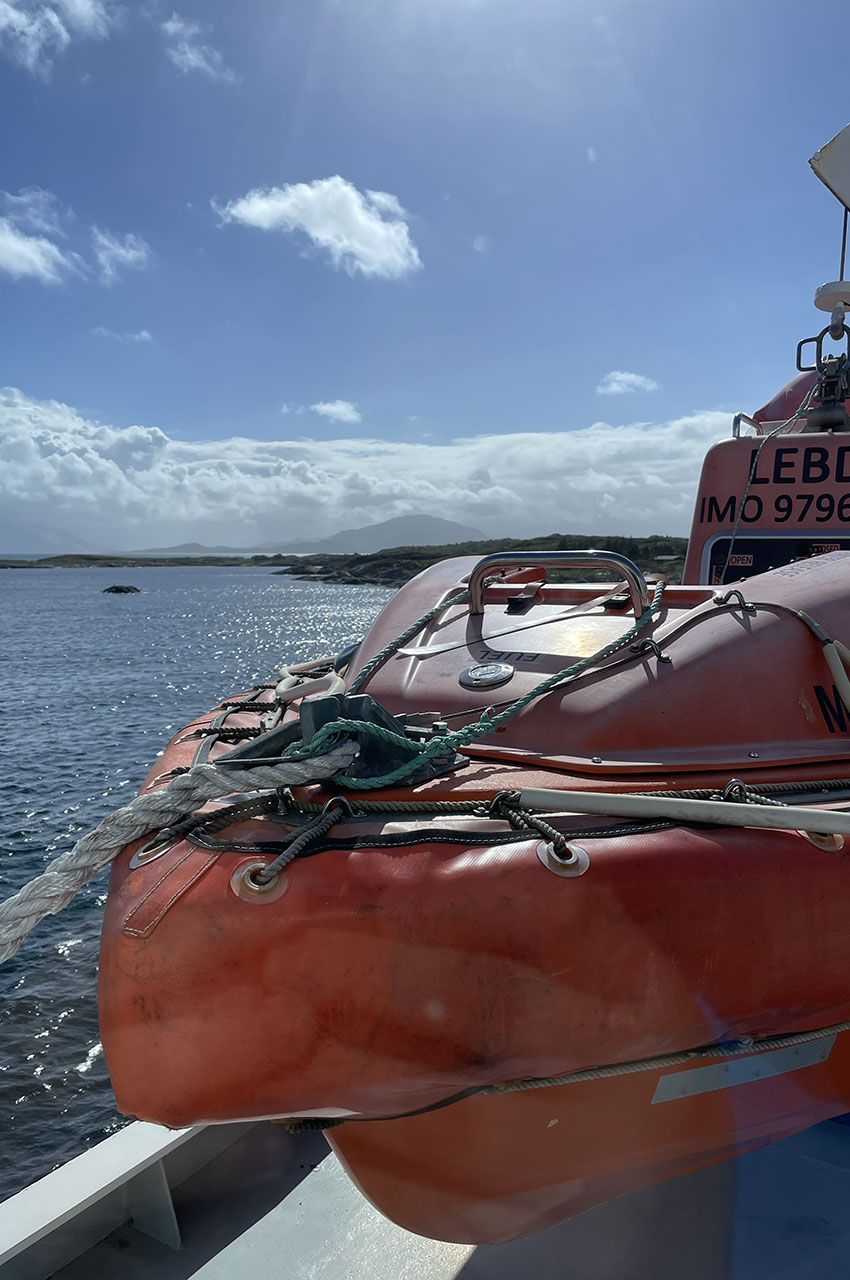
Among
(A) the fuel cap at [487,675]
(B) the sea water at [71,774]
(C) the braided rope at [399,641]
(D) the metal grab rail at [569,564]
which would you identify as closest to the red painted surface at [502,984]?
(A) the fuel cap at [487,675]

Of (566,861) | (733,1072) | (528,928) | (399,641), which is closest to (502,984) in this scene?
(528,928)

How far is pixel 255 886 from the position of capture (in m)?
2.11

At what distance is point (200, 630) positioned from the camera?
38406mm

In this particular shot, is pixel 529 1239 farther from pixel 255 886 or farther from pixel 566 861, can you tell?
pixel 255 886

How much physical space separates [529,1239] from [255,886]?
1.99m

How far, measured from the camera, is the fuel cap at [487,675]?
2.91 meters

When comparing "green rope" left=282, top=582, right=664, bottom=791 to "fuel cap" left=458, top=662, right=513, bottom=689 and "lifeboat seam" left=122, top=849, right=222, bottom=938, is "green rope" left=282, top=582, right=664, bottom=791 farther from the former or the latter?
"lifeboat seam" left=122, top=849, right=222, bottom=938

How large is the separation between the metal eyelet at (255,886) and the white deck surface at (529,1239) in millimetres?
1660

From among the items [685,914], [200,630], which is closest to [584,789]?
[685,914]

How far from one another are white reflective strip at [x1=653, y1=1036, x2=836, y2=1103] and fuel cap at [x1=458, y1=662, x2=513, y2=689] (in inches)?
48.4

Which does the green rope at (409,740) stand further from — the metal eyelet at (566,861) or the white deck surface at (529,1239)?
the white deck surface at (529,1239)

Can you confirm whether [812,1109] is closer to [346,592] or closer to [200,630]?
[200,630]

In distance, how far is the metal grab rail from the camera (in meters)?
3.01

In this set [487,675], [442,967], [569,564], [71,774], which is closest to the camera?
[442,967]
